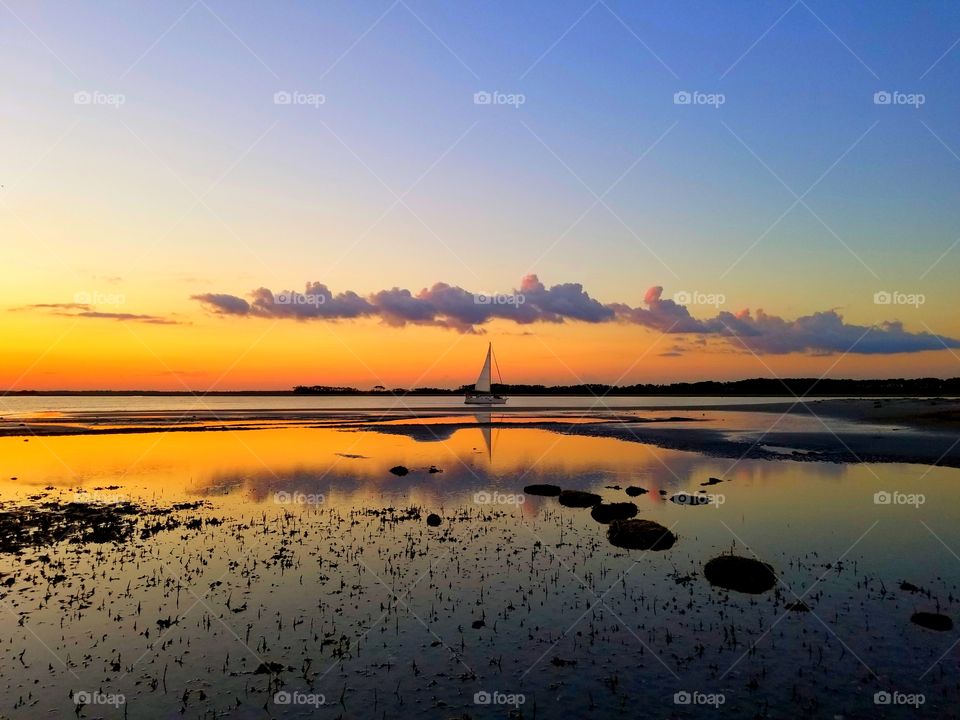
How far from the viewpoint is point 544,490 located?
35000 millimetres

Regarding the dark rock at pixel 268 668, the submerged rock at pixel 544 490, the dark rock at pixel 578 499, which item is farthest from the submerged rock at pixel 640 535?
the dark rock at pixel 268 668

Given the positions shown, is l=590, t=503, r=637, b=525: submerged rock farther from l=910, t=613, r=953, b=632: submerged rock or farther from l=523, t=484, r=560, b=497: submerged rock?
l=910, t=613, r=953, b=632: submerged rock

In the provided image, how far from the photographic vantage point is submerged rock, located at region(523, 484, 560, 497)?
3469 cm

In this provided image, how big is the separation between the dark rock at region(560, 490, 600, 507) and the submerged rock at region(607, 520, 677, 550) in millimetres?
5783

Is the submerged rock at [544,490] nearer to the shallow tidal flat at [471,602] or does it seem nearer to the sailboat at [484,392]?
the shallow tidal flat at [471,602]

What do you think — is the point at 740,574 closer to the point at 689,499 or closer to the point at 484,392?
the point at 689,499

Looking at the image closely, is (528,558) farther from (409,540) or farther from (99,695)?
(99,695)

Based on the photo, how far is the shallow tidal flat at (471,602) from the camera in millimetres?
12930

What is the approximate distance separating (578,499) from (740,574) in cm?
1264

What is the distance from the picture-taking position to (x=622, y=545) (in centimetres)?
2400

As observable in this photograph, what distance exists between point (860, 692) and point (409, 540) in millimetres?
16268

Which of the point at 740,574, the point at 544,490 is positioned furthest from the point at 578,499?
the point at 740,574

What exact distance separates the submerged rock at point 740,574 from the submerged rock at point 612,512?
7.72 meters

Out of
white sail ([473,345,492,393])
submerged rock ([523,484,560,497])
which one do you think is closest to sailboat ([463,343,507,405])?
white sail ([473,345,492,393])
